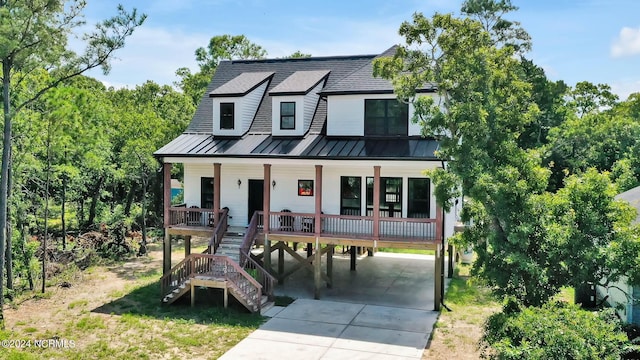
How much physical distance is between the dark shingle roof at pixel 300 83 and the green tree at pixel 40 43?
6290 millimetres

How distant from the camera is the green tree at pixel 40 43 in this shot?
16.8 m

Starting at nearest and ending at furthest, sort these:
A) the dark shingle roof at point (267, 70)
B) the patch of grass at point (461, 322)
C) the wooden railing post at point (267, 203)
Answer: the patch of grass at point (461, 322) → the wooden railing post at point (267, 203) → the dark shingle roof at point (267, 70)

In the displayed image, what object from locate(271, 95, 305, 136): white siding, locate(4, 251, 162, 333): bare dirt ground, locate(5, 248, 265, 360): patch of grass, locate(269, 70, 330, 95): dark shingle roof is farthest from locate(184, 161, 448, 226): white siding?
locate(4, 251, 162, 333): bare dirt ground

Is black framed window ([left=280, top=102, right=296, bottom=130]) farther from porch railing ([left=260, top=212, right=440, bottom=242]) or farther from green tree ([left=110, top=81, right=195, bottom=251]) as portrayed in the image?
green tree ([left=110, top=81, right=195, bottom=251])

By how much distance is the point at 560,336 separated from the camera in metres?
10.1

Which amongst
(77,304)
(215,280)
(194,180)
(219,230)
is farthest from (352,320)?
(77,304)

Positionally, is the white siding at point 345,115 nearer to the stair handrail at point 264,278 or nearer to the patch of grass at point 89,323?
the stair handrail at point 264,278

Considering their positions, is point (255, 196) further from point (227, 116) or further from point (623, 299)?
point (623, 299)

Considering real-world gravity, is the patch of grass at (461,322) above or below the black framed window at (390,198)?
below

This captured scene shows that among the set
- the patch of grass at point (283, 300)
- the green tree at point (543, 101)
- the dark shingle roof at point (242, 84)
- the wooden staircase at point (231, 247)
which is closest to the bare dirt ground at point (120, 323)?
the patch of grass at point (283, 300)

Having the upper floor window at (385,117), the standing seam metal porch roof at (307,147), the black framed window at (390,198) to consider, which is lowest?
the black framed window at (390,198)

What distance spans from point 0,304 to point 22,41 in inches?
347

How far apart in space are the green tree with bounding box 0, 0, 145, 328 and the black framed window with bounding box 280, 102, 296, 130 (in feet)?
21.5

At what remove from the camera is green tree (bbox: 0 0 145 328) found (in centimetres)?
1684
